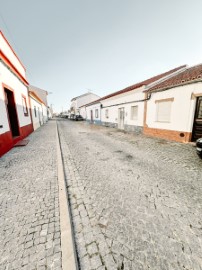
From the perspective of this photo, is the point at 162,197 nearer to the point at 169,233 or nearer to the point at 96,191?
the point at 169,233

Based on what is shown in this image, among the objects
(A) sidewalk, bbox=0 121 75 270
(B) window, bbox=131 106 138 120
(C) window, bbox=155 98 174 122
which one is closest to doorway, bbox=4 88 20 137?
(A) sidewalk, bbox=0 121 75 270

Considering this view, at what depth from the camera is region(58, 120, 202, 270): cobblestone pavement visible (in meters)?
1.56

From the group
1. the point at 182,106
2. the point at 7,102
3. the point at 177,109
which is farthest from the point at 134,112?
the point at 7,102

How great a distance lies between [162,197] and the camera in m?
2.71

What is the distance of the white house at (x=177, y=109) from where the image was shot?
21.7 ft

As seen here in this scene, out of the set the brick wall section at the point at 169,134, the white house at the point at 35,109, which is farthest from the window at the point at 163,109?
the white house at the point at 35,109

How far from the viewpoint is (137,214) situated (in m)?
2.24

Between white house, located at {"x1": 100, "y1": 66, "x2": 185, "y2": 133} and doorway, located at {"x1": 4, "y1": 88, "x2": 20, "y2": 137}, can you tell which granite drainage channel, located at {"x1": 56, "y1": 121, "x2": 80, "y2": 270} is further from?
white house, located at {"x1": 100, "y1": 66, "x2": 185, "y2": 133}

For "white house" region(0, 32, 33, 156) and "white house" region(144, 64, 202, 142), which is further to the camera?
"white house" region(144, 64, 202, 142)

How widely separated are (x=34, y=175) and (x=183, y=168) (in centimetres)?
487

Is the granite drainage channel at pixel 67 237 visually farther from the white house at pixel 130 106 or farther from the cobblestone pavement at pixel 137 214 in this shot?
the white house at pixel 130 106

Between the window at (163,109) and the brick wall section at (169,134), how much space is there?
0.84 m

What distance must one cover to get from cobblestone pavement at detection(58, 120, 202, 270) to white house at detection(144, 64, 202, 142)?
3.45 metres

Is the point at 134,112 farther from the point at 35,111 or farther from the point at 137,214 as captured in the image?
the point at 35,111
